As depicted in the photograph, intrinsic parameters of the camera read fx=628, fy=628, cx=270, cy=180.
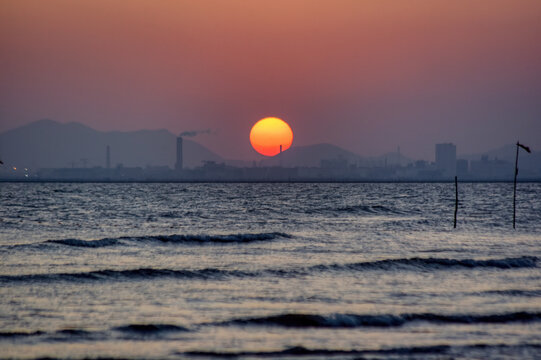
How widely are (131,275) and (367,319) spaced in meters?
13.1

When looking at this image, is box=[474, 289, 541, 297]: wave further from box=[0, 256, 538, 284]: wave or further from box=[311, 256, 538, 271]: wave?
box=[311, 256, 538, 271]: wave

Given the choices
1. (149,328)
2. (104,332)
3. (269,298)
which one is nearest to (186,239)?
(269,298)

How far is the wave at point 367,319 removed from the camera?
19.0 metres

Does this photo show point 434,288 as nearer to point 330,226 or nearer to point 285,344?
point 285,344

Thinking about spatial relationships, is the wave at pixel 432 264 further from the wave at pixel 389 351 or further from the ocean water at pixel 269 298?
the wave at pixel 389 351

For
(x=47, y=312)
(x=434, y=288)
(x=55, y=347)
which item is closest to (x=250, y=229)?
(x=434, y=288)

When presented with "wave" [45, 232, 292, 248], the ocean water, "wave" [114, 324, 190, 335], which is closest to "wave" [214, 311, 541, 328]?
the ocean water

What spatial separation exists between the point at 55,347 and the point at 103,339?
130 centimetres

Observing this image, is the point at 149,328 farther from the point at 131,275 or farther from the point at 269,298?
the point at 131,275

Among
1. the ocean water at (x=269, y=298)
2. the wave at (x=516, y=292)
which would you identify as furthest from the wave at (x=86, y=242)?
the wave at (x=516, y=292)

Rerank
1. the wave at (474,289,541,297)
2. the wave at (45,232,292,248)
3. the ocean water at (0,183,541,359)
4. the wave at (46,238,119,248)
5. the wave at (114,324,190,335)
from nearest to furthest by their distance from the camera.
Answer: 1. the ocean water at (0,183,541,359)
2. the wave at (114,324,190,335)
3. the wave at (474,289,541,297)
4. the wave at (46,238,119,248)
5. the wave at (45,232,292,248)

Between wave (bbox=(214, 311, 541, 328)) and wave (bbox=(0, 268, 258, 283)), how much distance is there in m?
8.44

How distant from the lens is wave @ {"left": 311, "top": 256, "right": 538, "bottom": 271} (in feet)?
101

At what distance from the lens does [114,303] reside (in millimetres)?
22109
